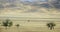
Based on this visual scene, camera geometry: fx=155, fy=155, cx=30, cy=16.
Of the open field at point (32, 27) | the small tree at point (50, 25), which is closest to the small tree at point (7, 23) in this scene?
the open field at point (32, 27)

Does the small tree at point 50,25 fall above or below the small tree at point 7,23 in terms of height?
below

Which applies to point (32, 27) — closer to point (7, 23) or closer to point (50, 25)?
point (50, 25)

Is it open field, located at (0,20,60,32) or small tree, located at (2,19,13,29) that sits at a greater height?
small tree, located at (2,19,13,29)

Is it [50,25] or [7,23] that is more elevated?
[7,23]

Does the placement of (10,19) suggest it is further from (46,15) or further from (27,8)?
(46,15)

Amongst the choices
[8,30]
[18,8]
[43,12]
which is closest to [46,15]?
[43,12]

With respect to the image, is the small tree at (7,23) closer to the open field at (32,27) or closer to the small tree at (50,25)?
the open field at (32,27)

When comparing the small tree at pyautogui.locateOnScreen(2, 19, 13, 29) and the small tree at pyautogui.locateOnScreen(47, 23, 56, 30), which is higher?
the small tree at pyautogui.locateOnScreen(2, 19, 13, 29)

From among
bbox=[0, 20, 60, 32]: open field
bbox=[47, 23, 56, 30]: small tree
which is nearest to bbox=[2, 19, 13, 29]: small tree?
bbox=[0, 20, 60, 32]: open field

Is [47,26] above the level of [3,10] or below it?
below

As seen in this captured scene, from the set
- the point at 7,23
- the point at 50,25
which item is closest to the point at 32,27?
the point at 50,25

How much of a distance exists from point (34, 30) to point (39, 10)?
1.55 ft

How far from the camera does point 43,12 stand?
3.52 m

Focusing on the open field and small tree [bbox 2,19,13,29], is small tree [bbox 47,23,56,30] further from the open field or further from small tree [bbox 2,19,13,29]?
small tree [bbox 2,19,13,29]
